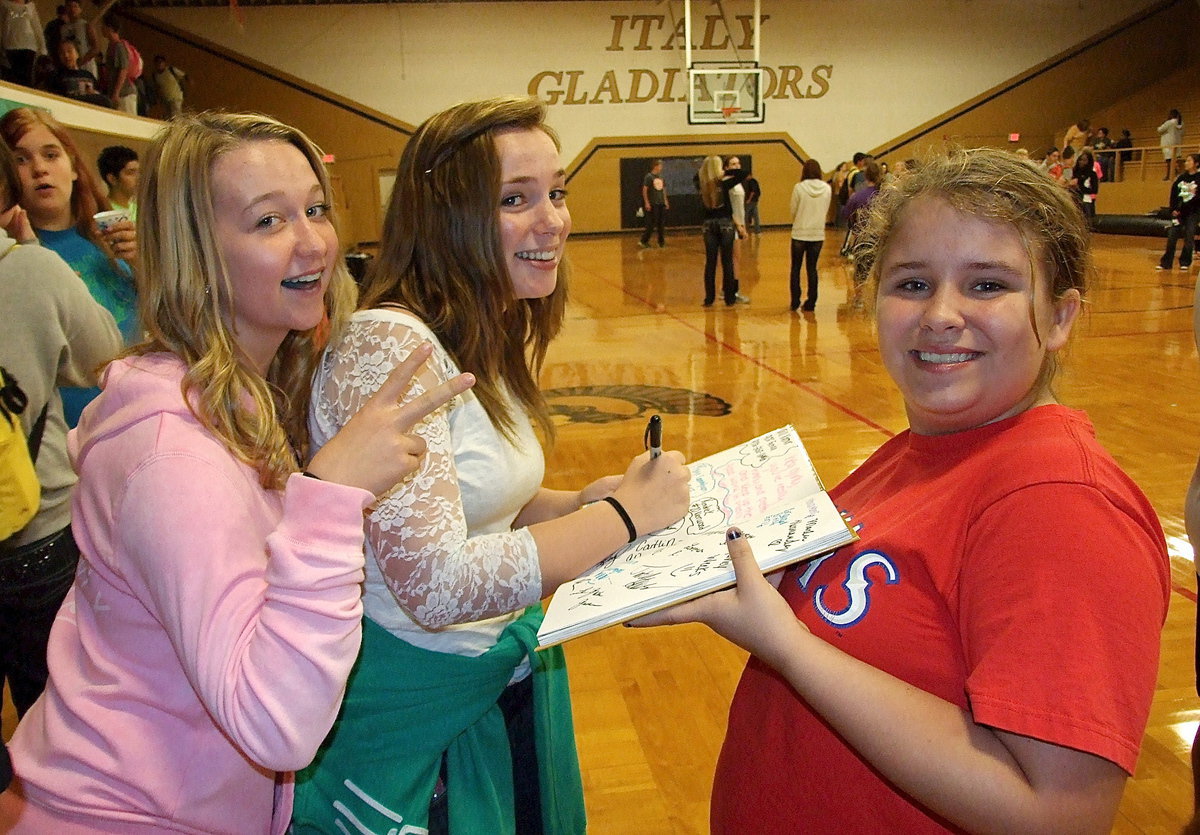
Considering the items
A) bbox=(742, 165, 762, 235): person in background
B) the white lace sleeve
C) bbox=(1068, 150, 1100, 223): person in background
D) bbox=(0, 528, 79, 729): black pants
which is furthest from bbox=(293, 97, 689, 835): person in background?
bbox=(1068, 150, 1100, 223): person in background

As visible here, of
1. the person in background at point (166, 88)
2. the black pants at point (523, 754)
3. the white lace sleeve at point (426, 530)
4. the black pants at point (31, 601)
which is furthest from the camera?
the person in background at point (166, 88)

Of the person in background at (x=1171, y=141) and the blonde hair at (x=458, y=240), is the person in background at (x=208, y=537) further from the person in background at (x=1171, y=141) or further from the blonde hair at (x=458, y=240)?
the person in background at (x=1171, y=141)

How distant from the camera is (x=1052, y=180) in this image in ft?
3.45

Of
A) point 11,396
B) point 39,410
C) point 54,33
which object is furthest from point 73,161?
point 54,33

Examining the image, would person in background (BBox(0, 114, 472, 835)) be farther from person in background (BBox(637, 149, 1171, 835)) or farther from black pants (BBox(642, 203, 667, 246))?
black pants (BBox(642, 203, 667, 246))

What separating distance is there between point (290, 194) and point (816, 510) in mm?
805

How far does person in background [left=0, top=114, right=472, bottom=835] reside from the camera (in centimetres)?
91

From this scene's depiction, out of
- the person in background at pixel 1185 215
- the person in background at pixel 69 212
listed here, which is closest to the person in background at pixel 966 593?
the person in background at pixel 69 212

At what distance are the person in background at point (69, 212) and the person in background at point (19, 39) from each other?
9.19 m

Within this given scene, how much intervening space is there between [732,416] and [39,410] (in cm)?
421

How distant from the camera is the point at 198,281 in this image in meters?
1.12

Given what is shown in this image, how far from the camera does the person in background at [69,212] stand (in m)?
2.50

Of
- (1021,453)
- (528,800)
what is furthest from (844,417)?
(1021,453)

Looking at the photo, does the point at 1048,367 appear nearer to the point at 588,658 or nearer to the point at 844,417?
the point at 588,658
